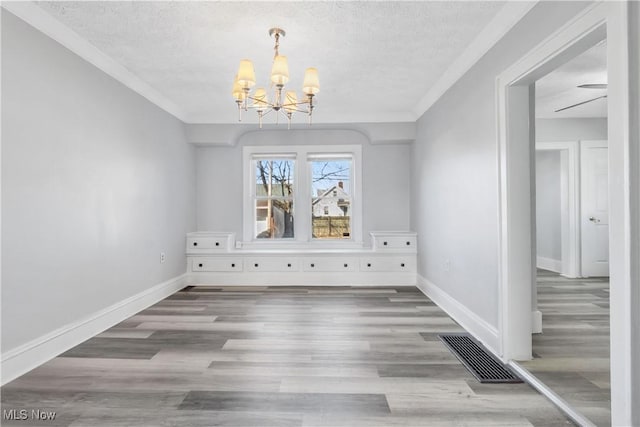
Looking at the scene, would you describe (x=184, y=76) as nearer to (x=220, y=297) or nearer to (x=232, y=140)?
(x=232, y=140)

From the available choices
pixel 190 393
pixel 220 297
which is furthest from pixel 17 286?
pixel 220 297

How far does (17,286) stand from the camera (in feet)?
7.33

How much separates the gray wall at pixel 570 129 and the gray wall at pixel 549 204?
1.76 ft

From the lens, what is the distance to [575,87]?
13.3 feet

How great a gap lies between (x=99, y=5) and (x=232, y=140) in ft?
9.28

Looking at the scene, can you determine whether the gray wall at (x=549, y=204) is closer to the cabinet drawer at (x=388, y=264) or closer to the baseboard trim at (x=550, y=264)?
the baseboard trim at (x=550, y=264)

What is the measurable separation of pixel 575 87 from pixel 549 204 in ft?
9.00

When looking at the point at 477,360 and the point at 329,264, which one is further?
the point at 329,264

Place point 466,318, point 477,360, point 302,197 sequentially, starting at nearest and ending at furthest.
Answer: point 477,360 → point 466,318 → point 302,197

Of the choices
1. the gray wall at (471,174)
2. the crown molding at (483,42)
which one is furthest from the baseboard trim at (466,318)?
the crown molding at (483,42)

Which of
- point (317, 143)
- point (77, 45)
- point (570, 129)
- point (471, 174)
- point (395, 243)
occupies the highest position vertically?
point (77, 45)

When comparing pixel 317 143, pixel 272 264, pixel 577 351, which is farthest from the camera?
pixel 317 143

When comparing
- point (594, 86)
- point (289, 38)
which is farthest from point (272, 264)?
point (594, 86)
